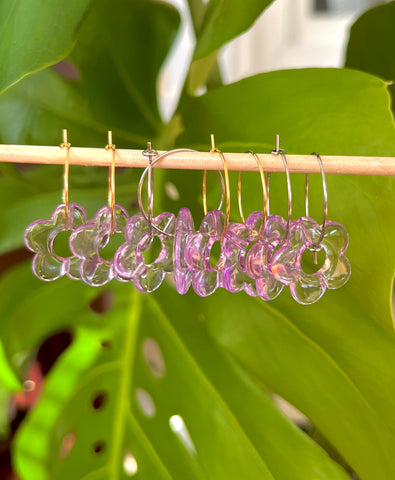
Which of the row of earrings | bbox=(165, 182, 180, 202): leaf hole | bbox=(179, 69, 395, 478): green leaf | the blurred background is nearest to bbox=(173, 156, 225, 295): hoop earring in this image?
the row of earrings

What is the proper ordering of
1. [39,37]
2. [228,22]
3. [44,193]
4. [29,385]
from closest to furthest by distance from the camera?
[39,37], [228,22], [44,193], [29,385]

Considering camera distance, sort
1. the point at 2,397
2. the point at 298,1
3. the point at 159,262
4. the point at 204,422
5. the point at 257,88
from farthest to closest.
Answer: the point at 298,1 → the point at 2,397 → the point at 204,422 → the point at 257,88 → the point at 159,262

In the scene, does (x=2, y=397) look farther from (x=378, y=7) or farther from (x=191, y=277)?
(x=378, y=7)

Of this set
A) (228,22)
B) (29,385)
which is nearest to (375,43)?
(228,22)

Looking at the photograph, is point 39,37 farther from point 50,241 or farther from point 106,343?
point 106,343

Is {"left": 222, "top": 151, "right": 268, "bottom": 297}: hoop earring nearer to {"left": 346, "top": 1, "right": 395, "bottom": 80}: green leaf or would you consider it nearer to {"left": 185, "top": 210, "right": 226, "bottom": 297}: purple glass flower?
{"left": 185, "top": 210, "right": 226, "bottom": 297}: purple glass flower

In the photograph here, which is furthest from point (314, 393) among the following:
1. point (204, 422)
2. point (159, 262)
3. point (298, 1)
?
point (298, 1)
